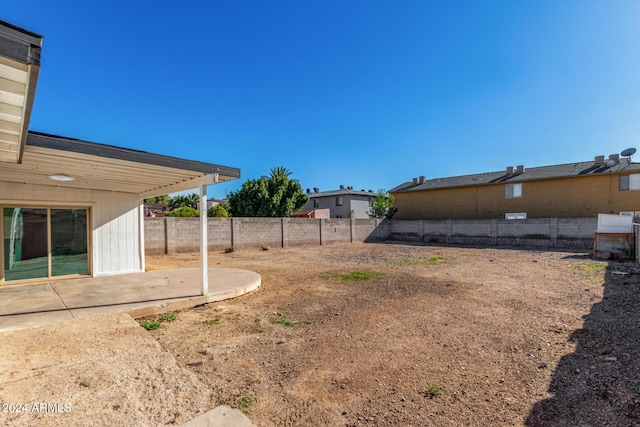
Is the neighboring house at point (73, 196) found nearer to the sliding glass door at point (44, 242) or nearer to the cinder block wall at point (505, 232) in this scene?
the sliding glass door at point (44, 242)

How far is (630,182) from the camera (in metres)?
18.4

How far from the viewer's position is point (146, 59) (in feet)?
36.4

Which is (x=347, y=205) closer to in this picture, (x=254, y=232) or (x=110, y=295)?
(x=254, y=232)

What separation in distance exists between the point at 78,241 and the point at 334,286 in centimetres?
679

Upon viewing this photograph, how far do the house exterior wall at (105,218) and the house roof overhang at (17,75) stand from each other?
192 inches

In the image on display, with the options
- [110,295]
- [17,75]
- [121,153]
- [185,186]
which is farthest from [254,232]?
[17,75]

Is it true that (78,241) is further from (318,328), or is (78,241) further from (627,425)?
(627,425)

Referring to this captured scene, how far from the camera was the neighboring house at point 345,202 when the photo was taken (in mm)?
34844

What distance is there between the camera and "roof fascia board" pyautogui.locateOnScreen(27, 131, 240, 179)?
12.1 ft

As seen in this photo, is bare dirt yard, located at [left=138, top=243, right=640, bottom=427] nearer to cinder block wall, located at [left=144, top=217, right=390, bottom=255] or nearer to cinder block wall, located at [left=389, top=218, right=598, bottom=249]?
cinder block wall, located at [left=144, top=217, right=390, bottom=255]

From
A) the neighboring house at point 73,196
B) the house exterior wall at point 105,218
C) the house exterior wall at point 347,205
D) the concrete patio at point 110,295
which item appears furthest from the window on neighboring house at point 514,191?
the house exterior wall at point 105,218

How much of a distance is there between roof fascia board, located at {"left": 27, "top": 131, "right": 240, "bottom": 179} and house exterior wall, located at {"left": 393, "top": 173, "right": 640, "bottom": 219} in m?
23.8

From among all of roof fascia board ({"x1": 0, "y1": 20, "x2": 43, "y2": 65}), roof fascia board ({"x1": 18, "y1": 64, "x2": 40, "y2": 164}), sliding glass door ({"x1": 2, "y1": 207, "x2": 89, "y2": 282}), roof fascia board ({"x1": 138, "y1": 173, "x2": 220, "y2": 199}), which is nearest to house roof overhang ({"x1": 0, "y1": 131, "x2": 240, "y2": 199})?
roof fascia board ({"x1": 138, "y1": 173, "x2": 220, "y2": 199})

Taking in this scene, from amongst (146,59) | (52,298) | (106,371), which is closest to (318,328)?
(106,371)
